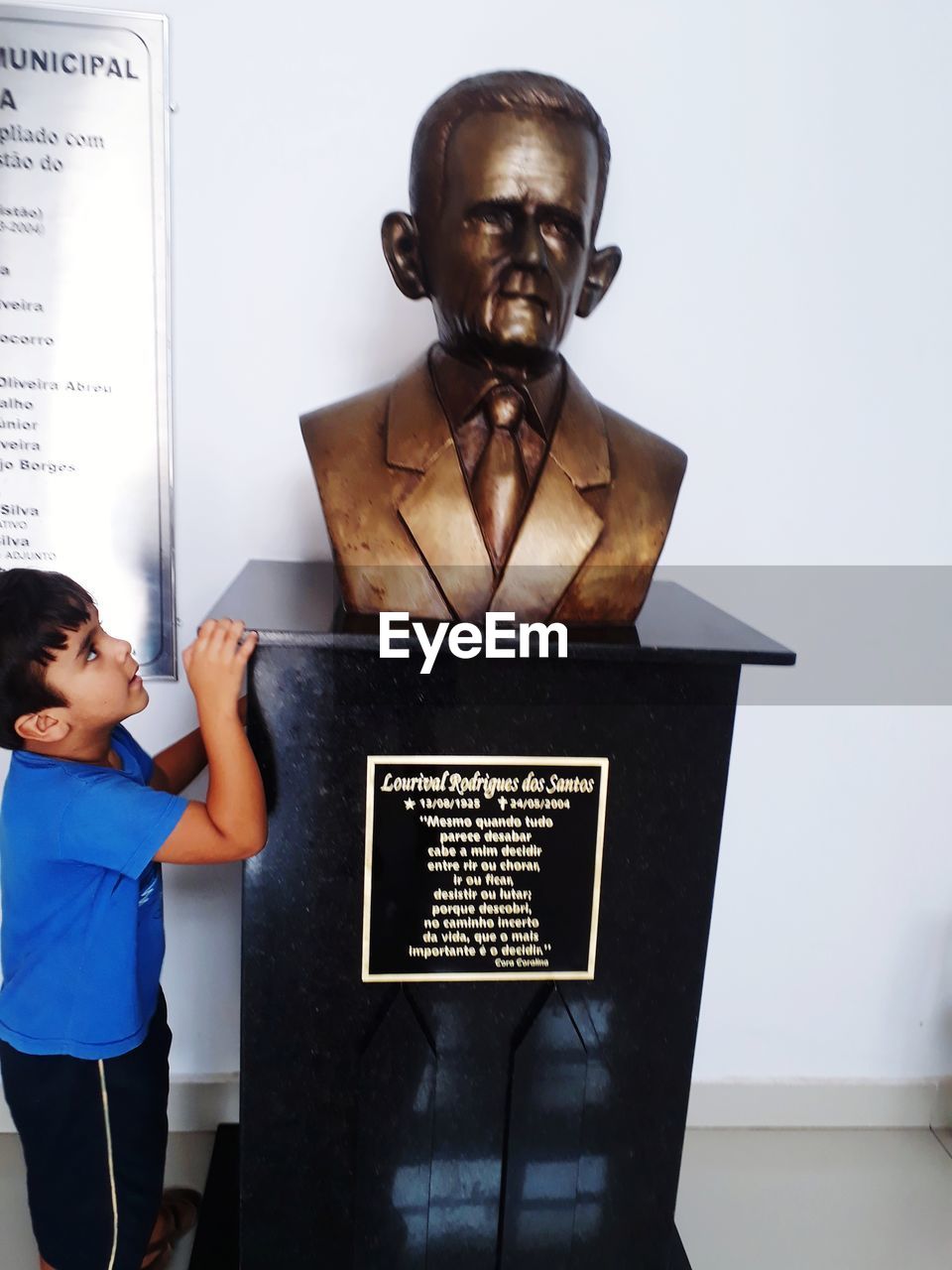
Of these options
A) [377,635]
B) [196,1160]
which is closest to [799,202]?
[377,635]

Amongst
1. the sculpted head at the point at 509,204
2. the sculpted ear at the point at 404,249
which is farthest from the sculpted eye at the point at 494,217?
the sculpted ear at the point at 404,249

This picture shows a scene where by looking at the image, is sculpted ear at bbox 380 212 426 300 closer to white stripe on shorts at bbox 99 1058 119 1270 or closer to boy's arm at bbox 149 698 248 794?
boy's arm at bbox 149 698 248 794

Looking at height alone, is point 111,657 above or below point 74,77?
below

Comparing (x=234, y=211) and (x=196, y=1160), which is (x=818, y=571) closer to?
(x=234, y=211)

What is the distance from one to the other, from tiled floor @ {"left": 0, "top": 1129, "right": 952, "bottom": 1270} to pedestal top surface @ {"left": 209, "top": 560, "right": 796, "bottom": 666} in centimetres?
120

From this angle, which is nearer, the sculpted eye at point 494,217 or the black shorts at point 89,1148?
the sculpted eye at point 494,217

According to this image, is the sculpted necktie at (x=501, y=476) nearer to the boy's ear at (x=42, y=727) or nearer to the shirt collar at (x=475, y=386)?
the shirt collar at (x=475, y=386)

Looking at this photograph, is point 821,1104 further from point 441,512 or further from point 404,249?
point 404,249

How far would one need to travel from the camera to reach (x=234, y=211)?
1.66 metres

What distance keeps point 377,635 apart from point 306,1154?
79 cm

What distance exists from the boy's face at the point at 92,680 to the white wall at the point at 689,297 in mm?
502

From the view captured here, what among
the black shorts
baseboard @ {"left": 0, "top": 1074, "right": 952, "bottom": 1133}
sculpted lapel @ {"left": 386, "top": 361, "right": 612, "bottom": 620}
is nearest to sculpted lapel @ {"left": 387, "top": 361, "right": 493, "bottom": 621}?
sculpted lapel @ {"left": 386, "top": 361, "right": 612, "bottom": 620}

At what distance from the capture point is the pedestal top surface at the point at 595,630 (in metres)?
1.21

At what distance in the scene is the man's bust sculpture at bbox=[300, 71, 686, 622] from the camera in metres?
1.18
